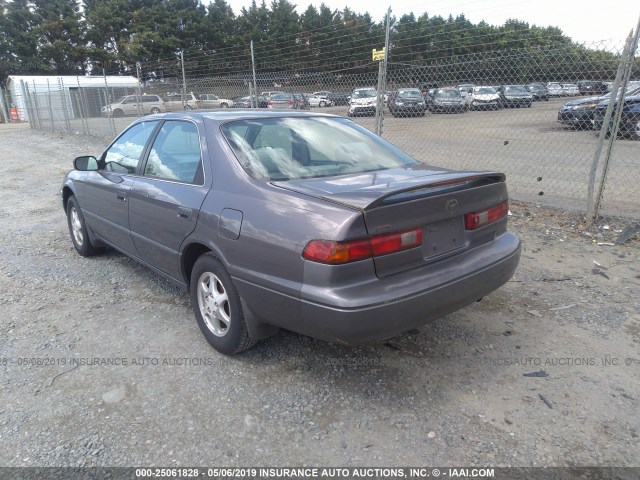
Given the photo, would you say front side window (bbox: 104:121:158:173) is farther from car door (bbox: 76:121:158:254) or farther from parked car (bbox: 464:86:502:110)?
parked car (bbox: 464:86:502:110)

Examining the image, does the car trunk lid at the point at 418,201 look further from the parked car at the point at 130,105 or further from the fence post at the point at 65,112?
the fence post at the point at 65,112

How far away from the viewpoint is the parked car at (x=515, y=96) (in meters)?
8.80

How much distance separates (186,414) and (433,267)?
5.18ft

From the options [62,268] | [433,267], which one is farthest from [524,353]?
[62,268]

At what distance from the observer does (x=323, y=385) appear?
275 cm

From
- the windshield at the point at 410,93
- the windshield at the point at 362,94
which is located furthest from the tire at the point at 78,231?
the windshield at the point at 362,94

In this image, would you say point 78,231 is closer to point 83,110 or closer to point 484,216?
point 484,216

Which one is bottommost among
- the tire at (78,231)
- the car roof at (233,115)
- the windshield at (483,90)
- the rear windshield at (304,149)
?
the tire at (78,231)

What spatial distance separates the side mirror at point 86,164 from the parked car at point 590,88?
263 inches

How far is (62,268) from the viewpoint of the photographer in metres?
4.73

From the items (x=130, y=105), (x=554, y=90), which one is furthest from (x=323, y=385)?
(x=130, y=105)

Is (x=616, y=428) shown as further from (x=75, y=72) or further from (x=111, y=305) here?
(x=75, y=72)

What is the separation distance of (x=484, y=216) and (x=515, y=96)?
7.24 m

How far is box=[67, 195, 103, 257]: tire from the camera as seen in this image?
15.9ft
